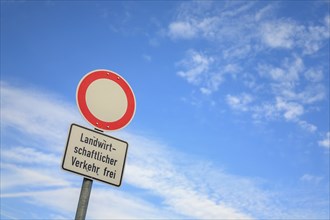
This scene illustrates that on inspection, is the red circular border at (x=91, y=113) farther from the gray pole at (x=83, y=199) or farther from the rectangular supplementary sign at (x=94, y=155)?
the gray pole at (x=83, y=199)

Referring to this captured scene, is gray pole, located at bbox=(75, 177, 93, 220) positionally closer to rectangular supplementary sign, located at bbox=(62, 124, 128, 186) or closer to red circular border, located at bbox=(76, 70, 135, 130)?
rectangular supplementary sign, located at bbox=(62, 124, 128, 186)

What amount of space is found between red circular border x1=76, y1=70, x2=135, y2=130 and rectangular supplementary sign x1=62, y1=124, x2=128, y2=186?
0.50ft

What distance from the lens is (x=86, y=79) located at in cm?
374

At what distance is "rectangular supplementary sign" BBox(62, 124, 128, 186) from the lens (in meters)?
3.24

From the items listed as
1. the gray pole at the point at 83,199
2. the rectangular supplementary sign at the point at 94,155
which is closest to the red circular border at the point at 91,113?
the rectangular supplementary sign at the point at 94,155

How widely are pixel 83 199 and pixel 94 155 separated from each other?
0.49 metres

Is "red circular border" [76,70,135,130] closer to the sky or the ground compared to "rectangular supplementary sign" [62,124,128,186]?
closer to the sky

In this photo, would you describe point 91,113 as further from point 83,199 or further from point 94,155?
point 83,199

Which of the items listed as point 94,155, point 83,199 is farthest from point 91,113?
point 83,199

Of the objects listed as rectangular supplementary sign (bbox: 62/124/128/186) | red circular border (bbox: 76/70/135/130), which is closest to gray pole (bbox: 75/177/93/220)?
rectangular supplementary sign (bbox: 62/124/128/186)

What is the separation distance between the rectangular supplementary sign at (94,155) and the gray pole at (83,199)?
0.30 ft

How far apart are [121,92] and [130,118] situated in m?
0.32

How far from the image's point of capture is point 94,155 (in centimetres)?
336

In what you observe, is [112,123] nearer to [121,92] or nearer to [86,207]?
[121,92]
